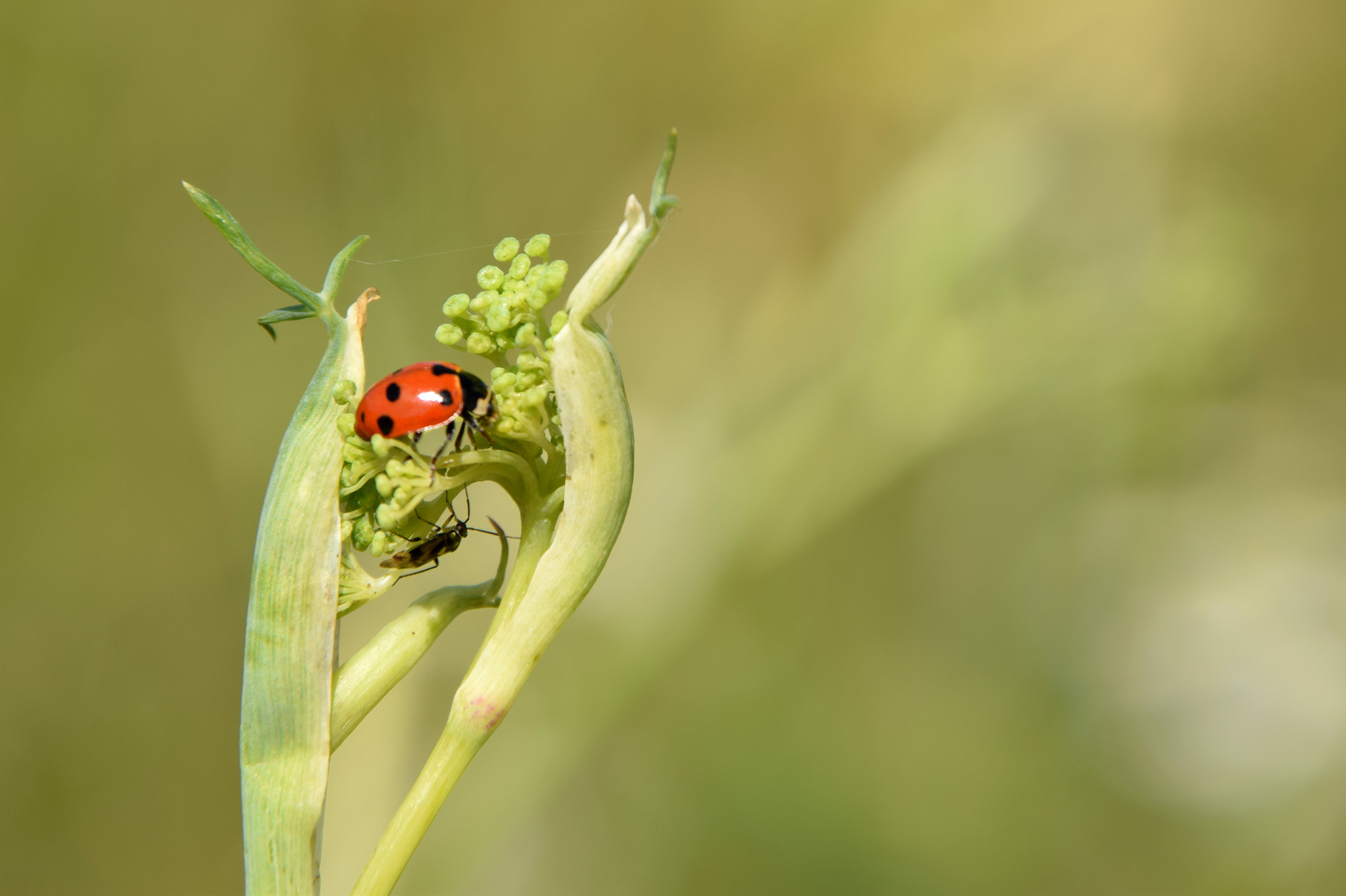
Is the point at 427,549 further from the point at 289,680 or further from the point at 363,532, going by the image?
the point at 289,680

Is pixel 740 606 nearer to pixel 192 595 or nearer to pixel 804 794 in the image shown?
pixel 804 794

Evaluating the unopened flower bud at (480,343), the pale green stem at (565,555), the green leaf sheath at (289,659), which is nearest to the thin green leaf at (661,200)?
the pale green stem at (565,555)

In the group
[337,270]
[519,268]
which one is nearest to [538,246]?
[519,268]

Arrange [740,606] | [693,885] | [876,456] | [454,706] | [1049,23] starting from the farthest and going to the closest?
[1049,23] < [740,606] < [876,456] < [693,885] < [454,706]

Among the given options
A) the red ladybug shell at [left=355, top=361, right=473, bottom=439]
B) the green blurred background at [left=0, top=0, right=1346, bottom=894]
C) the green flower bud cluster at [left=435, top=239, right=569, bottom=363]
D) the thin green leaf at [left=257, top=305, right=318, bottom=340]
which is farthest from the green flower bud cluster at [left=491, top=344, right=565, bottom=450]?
the green blurred background at [left=0, top=0, right=1346, bottom=894]

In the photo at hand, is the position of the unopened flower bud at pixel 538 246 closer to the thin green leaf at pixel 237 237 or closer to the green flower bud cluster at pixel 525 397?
the green flower bud cluster at pixel 525 397

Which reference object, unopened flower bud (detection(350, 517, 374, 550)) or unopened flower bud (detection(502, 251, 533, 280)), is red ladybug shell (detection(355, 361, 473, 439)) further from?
unopened flower bud (detection(502, 251, 533, 280))

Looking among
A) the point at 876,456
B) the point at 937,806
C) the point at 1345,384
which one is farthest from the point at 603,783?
the point at 1345,384
